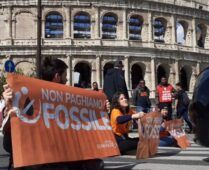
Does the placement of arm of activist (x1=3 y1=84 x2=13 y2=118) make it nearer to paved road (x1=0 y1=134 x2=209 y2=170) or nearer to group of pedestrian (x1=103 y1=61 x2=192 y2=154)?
paved road (x1=0 y1=134 x2=209 y2=170)

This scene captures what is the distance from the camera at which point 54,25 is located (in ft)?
149

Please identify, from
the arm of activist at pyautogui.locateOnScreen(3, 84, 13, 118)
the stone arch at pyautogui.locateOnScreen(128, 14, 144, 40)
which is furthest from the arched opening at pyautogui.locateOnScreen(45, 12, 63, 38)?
the arm of activist at pyautogui.locateOnScreen(3, 84, 13, 118)

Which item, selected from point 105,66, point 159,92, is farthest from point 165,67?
point 159,92

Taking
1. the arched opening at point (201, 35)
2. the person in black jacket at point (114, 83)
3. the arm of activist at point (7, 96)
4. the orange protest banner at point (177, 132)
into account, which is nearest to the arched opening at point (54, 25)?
the arched opening at point (201, 35)

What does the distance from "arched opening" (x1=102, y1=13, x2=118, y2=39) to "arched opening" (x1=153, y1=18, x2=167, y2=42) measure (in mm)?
4155

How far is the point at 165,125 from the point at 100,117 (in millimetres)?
4456

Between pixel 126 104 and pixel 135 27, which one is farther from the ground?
pixel 135 27

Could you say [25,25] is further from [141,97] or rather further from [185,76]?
[141,97]

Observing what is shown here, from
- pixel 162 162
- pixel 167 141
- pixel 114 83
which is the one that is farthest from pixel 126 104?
pixel 114 83

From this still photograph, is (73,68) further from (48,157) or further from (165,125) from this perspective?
(48,157)

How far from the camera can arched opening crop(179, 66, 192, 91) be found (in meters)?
48.8

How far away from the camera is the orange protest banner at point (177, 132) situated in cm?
967

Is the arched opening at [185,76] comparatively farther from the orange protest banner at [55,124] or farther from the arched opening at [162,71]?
the orange protest banner at [55,124]

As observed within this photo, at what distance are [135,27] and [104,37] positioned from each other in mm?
3494
